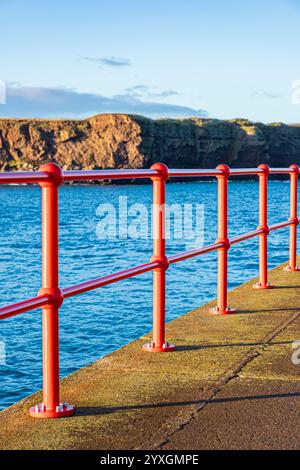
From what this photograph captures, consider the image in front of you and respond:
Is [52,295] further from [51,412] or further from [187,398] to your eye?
[187,398]

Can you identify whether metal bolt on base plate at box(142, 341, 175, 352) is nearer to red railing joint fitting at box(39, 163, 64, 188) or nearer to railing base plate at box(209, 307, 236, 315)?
railing base plate at box(209, 307, 236, 315)

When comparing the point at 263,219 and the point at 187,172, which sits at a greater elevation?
the point at 187,172

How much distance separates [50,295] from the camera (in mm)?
3967

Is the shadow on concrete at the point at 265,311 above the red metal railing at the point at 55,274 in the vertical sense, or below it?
below

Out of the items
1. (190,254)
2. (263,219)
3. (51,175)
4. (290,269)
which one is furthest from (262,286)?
(51,175)

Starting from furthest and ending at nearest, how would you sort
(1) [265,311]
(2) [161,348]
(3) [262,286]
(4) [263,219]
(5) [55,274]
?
(3) [262,286]
(4) [263,219]
(1) [265,311]
(2) [161,348]
(5) [55,274]

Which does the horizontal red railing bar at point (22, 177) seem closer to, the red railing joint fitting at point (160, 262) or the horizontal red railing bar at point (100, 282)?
the horizontal red railing bar at point (100, 282)

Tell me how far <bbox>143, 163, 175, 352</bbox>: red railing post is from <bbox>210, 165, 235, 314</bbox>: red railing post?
1.22 metres

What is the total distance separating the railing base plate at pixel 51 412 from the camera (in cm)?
402

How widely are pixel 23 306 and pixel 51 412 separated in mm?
628

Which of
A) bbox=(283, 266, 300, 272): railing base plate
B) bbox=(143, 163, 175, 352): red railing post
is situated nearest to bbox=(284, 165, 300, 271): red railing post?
bbox=(283, 266, 300, 272): railing base plate

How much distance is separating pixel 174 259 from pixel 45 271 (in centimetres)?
165

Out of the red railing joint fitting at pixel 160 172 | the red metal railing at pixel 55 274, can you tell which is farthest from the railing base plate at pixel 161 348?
the red railing joint fitting at pixel 160 172

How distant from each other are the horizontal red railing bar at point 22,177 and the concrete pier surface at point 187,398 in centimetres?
120
